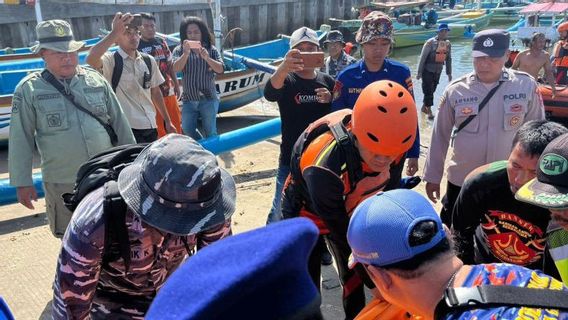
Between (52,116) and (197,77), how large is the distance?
3.54 meters

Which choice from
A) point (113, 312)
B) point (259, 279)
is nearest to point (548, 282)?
point (259, 279)

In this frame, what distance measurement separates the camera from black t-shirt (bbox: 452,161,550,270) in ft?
8.37

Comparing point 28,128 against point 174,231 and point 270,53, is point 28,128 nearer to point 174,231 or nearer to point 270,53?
point 174,231

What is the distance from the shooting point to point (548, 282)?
4.92ft

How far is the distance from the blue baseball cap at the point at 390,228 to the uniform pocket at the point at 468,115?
7.42 ft

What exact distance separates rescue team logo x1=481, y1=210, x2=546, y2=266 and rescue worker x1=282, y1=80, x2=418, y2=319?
0.61m

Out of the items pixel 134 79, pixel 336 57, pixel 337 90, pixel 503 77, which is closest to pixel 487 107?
pixel 503 77

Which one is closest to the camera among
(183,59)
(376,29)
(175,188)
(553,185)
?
(175,188)

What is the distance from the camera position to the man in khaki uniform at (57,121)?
3480mm

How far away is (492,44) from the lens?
3646 mm

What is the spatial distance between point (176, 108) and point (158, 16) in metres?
16.7

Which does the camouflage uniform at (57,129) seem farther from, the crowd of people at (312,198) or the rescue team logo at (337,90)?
the rescue team logo at (337,90)

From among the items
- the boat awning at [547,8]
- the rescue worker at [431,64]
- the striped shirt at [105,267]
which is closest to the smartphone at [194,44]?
the striped shirt at [105,267]

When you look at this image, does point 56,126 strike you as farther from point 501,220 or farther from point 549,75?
point 549,75
